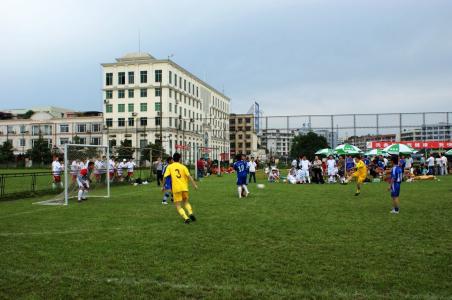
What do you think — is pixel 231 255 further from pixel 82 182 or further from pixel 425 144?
pixel 425 144

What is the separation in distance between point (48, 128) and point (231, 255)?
97060 millimetres

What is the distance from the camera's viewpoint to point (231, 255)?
23.5 ft

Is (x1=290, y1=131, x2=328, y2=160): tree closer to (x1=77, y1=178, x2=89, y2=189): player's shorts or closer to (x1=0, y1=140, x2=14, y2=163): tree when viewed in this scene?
(x1=0, y1=140, x2=14, y2=163): tree

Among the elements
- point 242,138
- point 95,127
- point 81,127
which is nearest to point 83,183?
point 95,127

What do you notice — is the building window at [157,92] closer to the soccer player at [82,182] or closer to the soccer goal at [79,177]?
the soccer goal at [79,177]

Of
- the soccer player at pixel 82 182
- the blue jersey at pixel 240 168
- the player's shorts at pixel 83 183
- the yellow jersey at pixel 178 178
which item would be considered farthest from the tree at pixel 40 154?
the yellow jersey at pixel 178 178

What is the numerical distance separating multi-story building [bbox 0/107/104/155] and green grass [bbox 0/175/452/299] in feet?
258

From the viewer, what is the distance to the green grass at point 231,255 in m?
5.43

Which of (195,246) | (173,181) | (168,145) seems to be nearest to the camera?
(195,246)

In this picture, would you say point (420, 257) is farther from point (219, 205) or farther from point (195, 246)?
point (219, 205)

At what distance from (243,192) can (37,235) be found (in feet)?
34.4

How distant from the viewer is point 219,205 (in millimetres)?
14789

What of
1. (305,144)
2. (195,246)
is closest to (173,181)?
(195,246)

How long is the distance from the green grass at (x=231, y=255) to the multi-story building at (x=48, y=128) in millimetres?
78785
